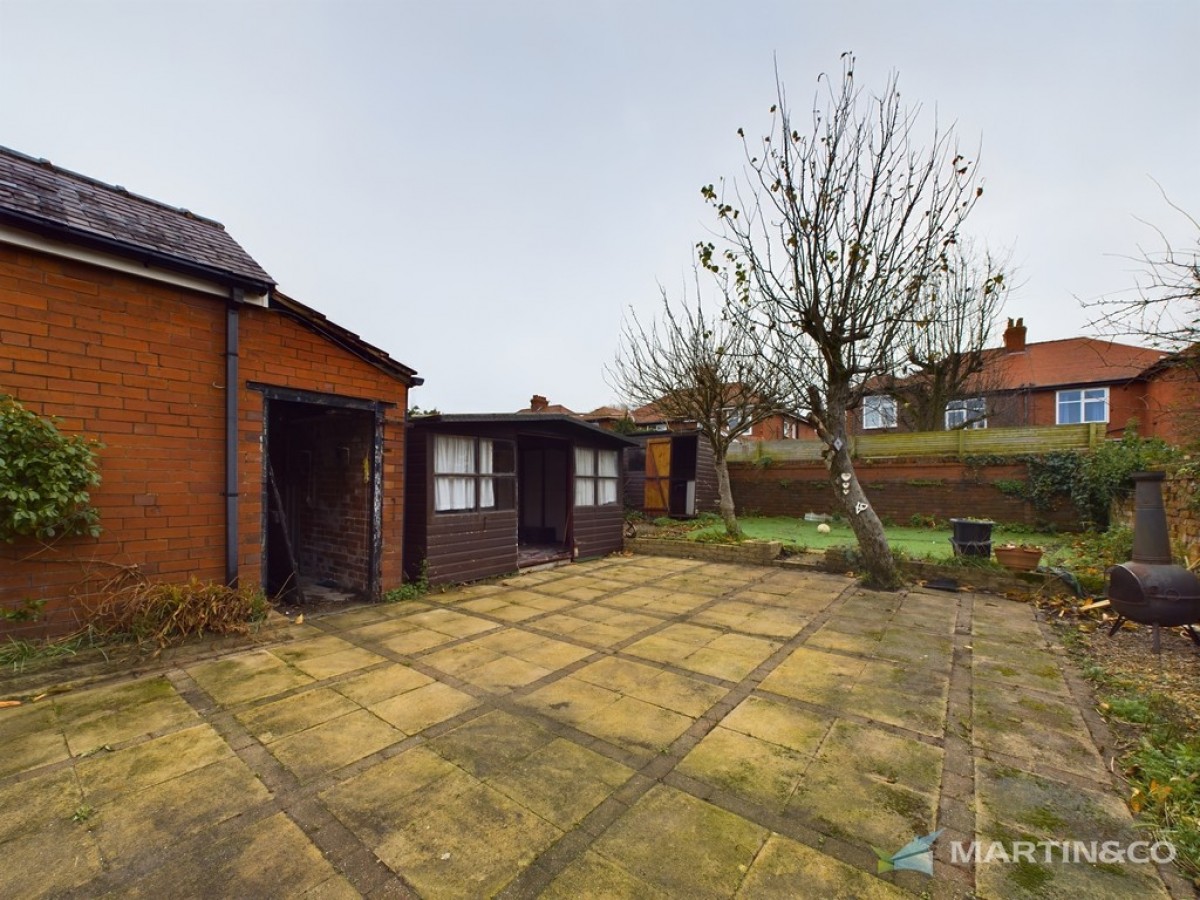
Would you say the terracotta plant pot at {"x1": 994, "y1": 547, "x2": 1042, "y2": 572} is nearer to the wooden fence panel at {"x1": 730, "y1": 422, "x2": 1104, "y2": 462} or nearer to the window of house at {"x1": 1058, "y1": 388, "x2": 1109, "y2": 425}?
the wooden fence panel at {"x1": 730, "y1": 422, "x2": 1104, "y2": 462}

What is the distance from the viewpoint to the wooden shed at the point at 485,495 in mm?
6266

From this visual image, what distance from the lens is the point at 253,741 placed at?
2664mm

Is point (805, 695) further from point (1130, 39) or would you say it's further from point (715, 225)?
point (1130, 39)

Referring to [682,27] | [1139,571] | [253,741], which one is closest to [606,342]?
[682,27]

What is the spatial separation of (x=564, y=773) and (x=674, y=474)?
469 inches

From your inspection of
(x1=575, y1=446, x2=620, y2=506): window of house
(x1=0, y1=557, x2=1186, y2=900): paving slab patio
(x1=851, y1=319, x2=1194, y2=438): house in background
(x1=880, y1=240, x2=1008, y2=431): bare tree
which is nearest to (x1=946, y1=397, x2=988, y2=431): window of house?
(x1=851, y1=319, x2=1194, y2=438): house in background

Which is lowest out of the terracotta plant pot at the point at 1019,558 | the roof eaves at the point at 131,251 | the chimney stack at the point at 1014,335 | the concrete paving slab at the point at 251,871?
the concrete paving slab at the point at 251,871

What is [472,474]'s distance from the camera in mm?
6758

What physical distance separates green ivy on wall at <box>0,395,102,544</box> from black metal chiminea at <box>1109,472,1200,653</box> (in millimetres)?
8376

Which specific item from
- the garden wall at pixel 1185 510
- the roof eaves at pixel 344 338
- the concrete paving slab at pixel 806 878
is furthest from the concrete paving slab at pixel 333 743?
the garden wall at pixel 1185 510

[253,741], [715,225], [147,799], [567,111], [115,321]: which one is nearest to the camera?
[147,799]

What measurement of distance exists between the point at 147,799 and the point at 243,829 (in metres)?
0.60

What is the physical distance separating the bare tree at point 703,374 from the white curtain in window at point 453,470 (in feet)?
18.0

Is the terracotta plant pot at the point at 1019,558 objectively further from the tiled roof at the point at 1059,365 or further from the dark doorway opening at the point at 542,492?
the tiled roof at the point at 1059,365
